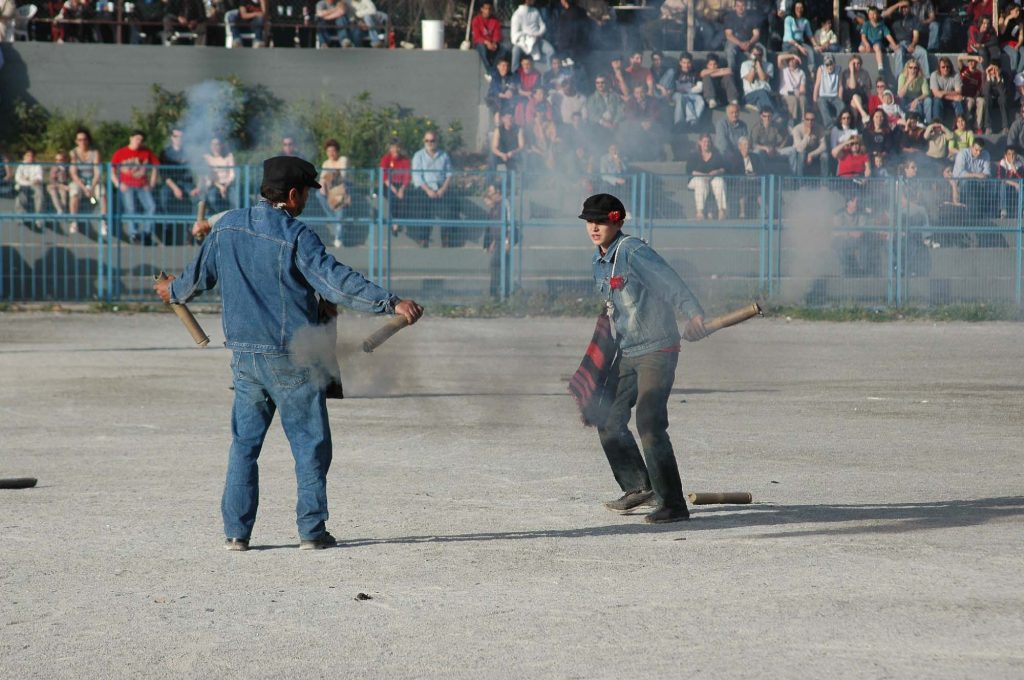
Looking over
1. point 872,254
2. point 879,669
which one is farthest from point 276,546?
point 872,254

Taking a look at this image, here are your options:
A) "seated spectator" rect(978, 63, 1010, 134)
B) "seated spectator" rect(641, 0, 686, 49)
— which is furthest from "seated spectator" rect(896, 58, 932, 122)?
"seated spectator" rect(641, 0, 686, 49)

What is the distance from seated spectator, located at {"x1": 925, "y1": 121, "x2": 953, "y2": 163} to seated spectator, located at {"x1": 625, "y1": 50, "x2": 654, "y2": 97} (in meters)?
4.31

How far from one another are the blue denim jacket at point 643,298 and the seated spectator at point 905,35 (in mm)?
18286

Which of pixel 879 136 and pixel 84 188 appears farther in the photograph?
pixel 879 136

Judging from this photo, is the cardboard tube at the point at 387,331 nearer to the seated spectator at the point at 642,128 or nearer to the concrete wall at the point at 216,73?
the seated spectator at the point at 642,128

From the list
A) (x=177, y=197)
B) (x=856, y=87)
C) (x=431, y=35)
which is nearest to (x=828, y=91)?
(x=856, y=87)

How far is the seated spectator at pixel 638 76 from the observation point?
2333 cm

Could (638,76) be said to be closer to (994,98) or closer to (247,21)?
(994,98)

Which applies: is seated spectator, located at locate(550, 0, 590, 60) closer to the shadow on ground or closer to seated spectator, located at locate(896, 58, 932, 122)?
seated spectator, located at locate(896, 58, 932, 122)

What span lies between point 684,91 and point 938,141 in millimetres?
3993

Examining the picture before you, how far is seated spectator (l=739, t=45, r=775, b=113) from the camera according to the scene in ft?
76.9

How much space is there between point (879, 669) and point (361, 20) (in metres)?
22.4

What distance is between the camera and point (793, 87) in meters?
23.3

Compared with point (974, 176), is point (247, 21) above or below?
above
